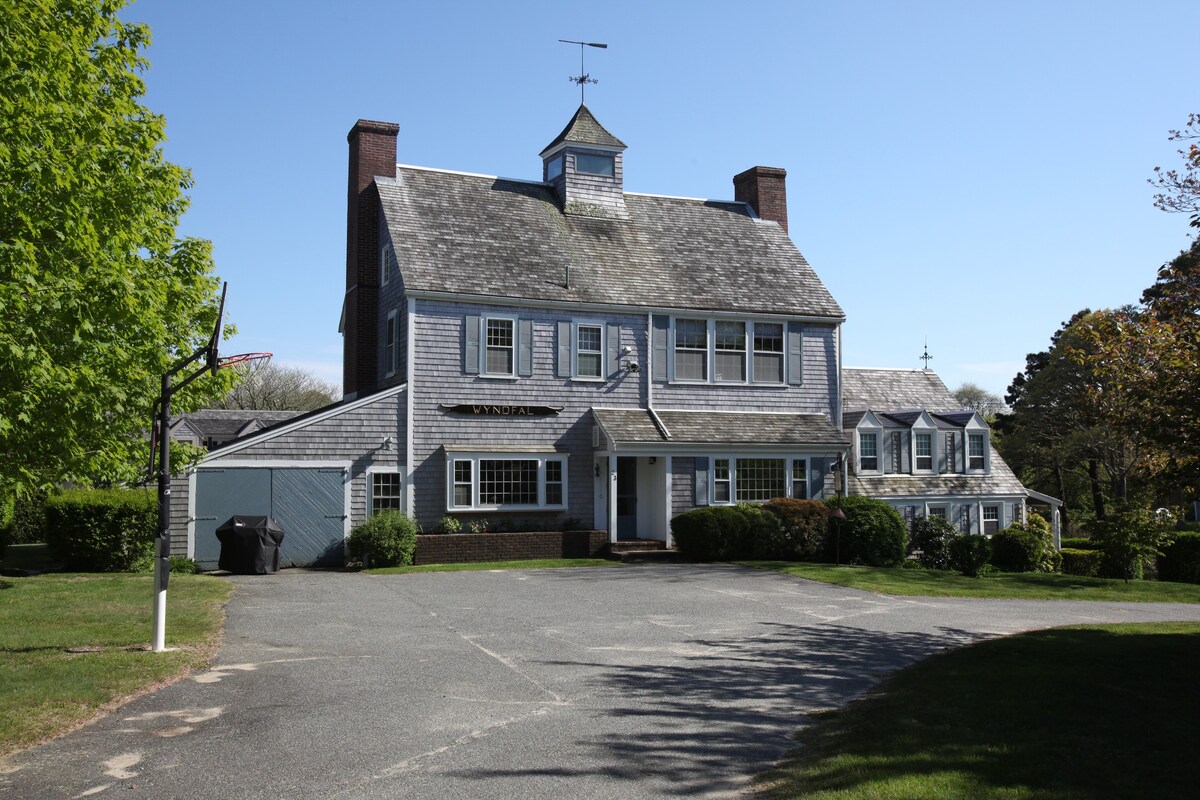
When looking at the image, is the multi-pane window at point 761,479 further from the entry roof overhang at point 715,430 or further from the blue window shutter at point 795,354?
the blue window shutter at point 795,354

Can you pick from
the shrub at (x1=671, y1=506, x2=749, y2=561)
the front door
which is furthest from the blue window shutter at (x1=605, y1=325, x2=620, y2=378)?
→ the shrub at (x1=671, y1=506, x2=749, y2=561)

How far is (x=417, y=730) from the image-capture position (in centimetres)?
855

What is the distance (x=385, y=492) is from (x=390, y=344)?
4324mm

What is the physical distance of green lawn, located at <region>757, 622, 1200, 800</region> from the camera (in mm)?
6840

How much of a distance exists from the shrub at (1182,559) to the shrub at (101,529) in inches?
986

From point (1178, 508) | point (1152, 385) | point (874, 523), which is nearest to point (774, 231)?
point (874, 523)

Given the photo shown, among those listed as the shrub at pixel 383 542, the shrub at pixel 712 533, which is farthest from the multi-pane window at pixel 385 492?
the shrub at pixel 712 533

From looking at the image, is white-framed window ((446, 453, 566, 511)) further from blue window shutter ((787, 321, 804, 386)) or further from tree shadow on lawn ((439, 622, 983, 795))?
tree shadow on lawn ((439, 622, 983, 795))

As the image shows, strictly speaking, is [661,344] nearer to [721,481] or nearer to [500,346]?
[721,481]

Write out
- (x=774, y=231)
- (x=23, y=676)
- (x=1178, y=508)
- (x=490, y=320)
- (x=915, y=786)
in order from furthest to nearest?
(x=774, y=231) < (x=490, y=320) < (x=1178, y=508) < (x=23, y=676) < (x=915, y=786)

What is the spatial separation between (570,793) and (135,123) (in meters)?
13.8

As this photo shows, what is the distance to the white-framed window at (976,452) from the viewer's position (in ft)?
111

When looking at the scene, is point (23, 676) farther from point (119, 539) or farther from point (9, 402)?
point (119, 539)

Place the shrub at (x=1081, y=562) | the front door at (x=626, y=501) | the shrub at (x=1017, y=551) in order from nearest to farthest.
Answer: the front door at (x=626, y=501)
the shrub at (x=1017, y=551)
the shrub at (x=1081, y=562)
